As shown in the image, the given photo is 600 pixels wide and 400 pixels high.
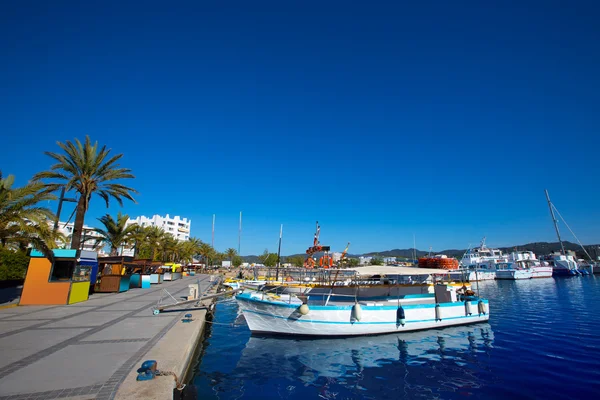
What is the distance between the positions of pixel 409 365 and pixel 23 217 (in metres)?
19.3

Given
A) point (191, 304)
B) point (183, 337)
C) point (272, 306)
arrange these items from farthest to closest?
point (191, 304) → point (272, 306) → point (183, 337)

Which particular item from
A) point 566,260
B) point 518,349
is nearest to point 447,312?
point 518,349

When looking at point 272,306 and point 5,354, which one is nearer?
point 5,354

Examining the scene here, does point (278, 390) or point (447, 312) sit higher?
point (447, 312)

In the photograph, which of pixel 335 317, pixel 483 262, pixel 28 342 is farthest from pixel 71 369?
pixel 483 262

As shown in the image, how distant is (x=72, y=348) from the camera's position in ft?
26.1

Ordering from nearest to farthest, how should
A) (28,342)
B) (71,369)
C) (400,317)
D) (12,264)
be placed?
1. (71,369)
2. (28,342)
3. (400,317)
4. (12,264)

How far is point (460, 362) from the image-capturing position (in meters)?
10.8

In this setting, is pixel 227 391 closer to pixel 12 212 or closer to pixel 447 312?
pixel 447 312

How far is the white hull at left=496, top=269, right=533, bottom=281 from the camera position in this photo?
65931 millimetres

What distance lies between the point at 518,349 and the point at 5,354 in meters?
17.7

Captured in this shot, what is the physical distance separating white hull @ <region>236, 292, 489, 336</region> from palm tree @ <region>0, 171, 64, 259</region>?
1086 cm

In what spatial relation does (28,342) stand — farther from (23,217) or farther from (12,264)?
(12,264)

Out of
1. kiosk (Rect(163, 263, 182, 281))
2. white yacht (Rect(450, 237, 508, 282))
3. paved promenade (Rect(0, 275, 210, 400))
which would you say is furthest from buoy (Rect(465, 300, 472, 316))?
white yacht (Rect(450, 237, 508, 282))
